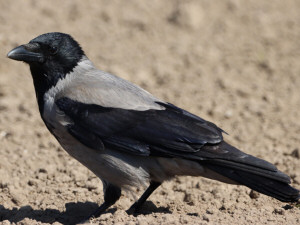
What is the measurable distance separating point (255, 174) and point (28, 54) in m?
2.80

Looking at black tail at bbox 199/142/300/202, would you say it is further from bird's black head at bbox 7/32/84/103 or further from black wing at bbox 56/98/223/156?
bird's black head at bbox 7/32/84/103

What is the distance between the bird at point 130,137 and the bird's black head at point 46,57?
0.01 metres

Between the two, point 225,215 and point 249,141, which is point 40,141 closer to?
point 249,141

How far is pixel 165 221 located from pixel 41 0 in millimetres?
8043

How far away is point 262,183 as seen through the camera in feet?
21.1

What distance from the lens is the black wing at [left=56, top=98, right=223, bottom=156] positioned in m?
6.58

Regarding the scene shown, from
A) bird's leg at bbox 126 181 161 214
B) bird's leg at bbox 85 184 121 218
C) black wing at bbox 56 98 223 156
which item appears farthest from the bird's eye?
bird's leg at bbox 126 181 161 214

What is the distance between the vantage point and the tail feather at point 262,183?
634 cm

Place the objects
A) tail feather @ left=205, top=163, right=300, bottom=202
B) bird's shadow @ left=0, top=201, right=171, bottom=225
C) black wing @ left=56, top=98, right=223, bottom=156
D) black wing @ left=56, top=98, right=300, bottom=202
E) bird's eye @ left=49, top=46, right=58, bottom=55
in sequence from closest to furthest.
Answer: tail feather @ left=205, top=163, right=300, bottom=202 → black wing @ left=56, top=98, right=300, bottom=202 → black wing @ left=56, top=98, right=223, bottom=156 → bird's shadow @ left=0, top=201, right=171, bottom=225 → bird's eye @ left=49, top=46, right=58, bottom=55

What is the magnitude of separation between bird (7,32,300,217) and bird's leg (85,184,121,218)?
11mm

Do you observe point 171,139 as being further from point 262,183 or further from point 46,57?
point 46,57

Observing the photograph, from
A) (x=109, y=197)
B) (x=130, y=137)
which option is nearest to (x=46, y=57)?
(x=130, y=137)

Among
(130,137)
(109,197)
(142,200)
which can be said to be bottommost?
(109,197)

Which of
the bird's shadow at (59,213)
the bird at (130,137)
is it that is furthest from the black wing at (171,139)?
the bird's shadow at (59,213)
